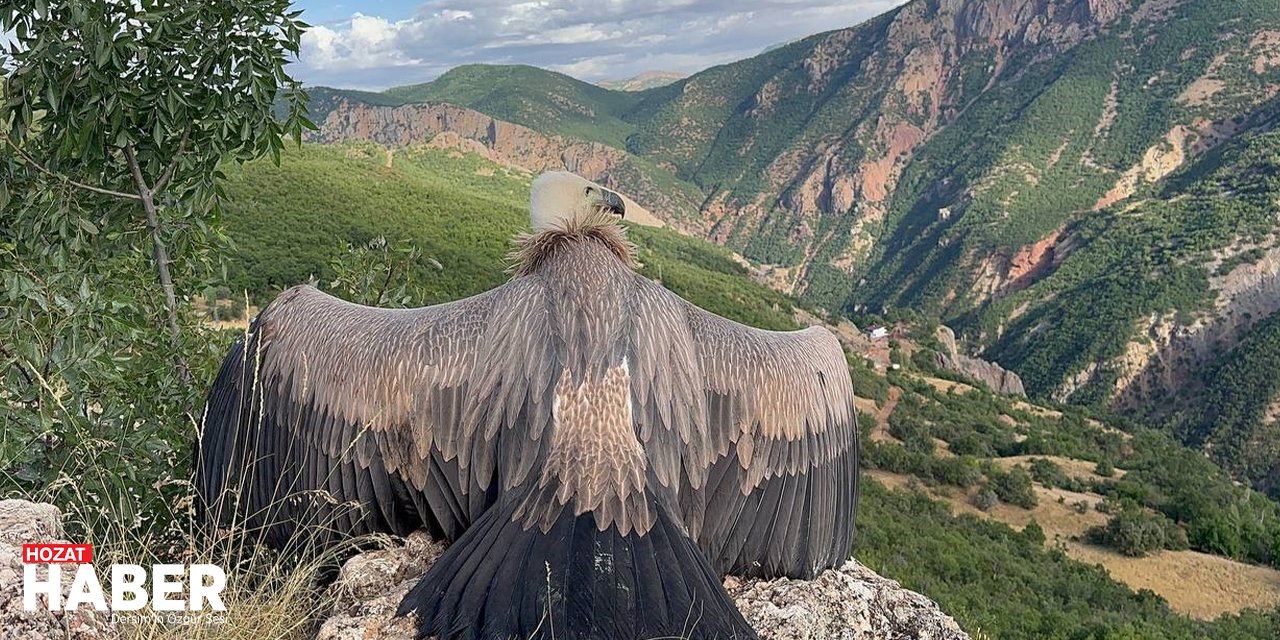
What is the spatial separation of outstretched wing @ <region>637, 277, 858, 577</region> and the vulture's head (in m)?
0.99

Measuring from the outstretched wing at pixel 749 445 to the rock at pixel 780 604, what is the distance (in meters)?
0.17

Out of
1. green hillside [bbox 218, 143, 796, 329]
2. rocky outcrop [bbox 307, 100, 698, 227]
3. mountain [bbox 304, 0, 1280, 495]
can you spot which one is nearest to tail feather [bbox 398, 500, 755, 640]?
green hillside [bbox 218, 143, 796, 329]

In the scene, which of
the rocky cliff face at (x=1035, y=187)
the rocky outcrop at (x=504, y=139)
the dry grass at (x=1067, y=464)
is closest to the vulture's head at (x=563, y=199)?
the dry grass at (x=1067, y=464)

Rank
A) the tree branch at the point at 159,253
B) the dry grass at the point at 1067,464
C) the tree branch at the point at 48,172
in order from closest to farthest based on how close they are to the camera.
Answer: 1. the tree branch at the point at 48,172
2. the tree branch at the point at 159,253
3. the dry grass at the point at 1067,464

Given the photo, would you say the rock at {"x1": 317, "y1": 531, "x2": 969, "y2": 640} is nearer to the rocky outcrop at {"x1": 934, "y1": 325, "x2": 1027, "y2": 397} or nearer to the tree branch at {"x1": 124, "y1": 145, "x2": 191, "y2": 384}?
the tree branch at {"x1": 124, "y1": 145, "x2": 191, "y2": 384}

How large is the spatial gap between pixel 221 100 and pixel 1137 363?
95.0 meters

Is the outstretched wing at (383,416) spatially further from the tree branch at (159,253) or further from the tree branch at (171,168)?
the tree branch at (171,168)

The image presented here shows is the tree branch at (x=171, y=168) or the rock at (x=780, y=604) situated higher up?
the tree branch at (x=171, y=168)

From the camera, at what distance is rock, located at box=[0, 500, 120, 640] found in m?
2.37

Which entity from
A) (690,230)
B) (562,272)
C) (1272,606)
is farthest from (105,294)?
(690,230)

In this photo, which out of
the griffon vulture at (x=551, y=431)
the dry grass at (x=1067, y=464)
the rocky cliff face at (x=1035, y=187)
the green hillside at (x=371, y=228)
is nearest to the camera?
the griffon vulture at (x=551, y=431)

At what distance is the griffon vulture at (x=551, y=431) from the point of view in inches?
115
